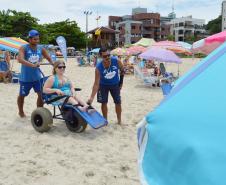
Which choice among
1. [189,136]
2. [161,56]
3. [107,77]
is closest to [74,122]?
[107,77]

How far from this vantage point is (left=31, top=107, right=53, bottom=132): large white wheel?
5.43m

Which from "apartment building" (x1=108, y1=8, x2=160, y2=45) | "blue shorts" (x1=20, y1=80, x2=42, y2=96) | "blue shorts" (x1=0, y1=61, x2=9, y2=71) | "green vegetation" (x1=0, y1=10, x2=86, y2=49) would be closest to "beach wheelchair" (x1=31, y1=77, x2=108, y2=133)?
"blue shorts" (x1=20, y1=80, x2=42, y2=96)

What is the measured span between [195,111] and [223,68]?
0.81 ft

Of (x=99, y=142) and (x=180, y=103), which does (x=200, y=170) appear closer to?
(x=180, y=103)

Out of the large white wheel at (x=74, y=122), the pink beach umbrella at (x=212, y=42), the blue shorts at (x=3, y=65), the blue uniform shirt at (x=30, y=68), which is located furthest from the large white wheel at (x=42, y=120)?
the blue shorts at (x=3, y=65)

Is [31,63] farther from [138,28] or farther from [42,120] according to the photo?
[138,28]

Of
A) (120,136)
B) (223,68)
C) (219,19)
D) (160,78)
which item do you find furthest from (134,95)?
(219,19)

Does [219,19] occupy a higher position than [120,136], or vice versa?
[219,19]

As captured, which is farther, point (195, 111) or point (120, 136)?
point (120, 136)

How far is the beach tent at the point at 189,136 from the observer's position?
3.17ft

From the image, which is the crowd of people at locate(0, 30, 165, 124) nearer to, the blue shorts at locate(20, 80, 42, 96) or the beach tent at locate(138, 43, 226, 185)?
the blue shorts at locate(20, 80, 42, 96)

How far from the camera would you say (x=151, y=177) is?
1147 millimetres

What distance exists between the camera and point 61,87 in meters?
5.63

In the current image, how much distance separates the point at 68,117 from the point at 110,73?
1.04 meters
